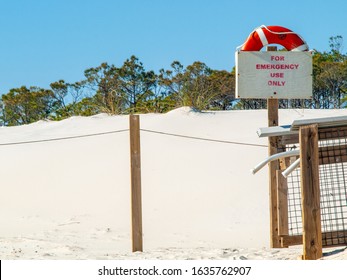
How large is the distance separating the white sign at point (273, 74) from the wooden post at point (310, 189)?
2.56 metres

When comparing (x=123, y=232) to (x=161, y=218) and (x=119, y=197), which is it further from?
(x=119, y=197)

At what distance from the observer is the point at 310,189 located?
6059mm

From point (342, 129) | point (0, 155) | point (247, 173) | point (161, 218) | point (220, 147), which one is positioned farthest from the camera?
point (0, 155)

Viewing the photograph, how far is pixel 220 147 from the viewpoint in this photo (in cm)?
1595

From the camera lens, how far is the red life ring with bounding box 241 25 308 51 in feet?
28.0

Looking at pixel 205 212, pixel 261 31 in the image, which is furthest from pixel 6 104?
pixel 261 31

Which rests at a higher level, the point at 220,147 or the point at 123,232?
the point at 220,147

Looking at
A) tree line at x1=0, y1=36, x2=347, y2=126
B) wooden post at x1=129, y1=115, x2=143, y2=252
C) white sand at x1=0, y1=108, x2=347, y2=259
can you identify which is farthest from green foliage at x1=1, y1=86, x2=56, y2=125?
wooden post at x1=129, y1=115, x2=143, y2=252

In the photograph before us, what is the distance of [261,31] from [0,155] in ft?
33.3

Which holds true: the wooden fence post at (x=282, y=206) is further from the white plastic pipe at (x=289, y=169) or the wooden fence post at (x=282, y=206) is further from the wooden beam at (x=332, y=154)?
the white plastic pipe at (x=289, y=169)

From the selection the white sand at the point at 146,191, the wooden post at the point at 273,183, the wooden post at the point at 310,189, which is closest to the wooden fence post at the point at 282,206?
the white sand at the point at 146,191

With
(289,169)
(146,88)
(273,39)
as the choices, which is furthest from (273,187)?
(146,88)

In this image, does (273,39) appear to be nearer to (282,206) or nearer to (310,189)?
(282,206)

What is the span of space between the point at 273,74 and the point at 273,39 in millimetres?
435
